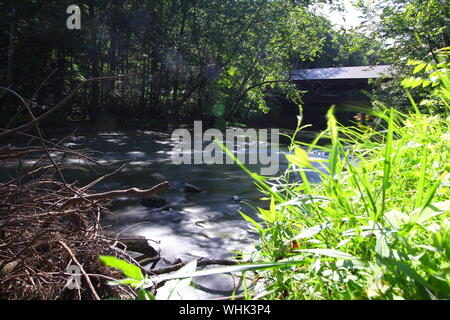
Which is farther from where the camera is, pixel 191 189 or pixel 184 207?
pixel 191 189

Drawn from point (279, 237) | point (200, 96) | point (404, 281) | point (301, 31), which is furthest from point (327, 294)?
point (301, 31)

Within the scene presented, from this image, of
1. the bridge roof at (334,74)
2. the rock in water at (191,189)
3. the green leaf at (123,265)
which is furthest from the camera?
the bridge roof at (334,74)

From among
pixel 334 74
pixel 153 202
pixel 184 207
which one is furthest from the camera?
pixel 334 74

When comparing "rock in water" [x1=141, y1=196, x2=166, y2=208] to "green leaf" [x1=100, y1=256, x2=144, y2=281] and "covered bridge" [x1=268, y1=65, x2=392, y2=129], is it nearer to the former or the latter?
"green leaf" [x1=100, y1=256, x2=144, y2=281]

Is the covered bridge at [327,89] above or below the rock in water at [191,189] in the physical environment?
above

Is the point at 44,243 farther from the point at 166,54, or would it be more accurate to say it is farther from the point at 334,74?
the point at 334,74

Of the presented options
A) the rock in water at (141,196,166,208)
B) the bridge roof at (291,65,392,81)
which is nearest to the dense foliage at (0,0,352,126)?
the bridge roof at (291,65,392,81)

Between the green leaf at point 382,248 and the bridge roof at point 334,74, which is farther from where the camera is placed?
the bridge roof at point 334,74

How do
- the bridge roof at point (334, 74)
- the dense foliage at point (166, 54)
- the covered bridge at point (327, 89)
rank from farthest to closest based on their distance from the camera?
the covered bridge at point (327, 89)
the bridge roof at point (334, 74)
the dense foliage at point (166, 54)

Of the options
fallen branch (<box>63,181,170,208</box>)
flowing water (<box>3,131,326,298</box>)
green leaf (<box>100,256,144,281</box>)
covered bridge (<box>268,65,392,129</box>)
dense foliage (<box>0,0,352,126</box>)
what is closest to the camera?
Result: green leaf (<box>100,256,144,281</box>)

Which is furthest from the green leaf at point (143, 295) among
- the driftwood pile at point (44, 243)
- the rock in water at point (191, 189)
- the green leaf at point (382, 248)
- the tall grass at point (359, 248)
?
the rock in water at point (191, 189)

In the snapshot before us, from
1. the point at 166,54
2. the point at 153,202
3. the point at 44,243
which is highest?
the point at 166,54

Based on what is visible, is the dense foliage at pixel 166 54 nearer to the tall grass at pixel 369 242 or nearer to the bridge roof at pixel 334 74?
the bridge roof at pixel 334 74

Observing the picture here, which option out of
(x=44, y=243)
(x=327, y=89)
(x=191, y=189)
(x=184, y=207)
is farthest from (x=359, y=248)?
(x=327, y=89)
